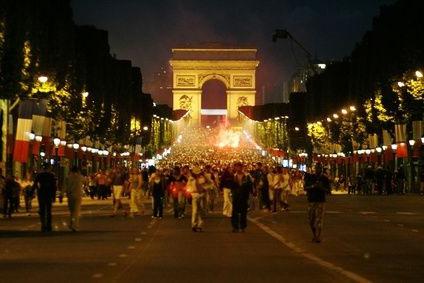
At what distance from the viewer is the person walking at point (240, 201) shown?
31500 mm

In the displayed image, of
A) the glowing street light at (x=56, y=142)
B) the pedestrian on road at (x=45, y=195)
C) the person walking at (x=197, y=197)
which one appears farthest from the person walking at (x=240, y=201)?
the glowing street light at (x=56, y=142)

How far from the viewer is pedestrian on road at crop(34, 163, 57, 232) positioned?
31.2m

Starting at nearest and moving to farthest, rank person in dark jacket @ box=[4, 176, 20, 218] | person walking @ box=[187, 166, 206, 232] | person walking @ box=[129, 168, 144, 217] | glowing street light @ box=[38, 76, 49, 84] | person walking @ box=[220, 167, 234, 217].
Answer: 1. person walking @ box=[187, 166, 206, 232]
2. person walking @ box=[220, 167, 234, 217]
3. person in dark jacket @ box=[4, 176, 20, 218]
4. person walking @ box=[129, 168, 144, 217]
5. glowing street light @ box=[38, 76, 49, 84]

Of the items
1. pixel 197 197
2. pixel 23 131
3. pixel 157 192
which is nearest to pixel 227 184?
pixel 197 197

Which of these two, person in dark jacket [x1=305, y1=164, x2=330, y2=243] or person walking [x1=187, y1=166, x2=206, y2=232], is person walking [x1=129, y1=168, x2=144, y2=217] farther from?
person in dark jacket [x1=305, y1=164, x2=330, y2=243]

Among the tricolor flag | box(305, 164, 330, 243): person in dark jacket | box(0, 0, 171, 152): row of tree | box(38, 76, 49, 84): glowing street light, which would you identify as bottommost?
box(305, 164, 330, 243): person in dark jacket

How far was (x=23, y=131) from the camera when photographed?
55.8 meters

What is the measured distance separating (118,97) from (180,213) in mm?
64564

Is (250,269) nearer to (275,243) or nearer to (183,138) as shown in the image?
(275,243)

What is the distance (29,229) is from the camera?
32.7 metres

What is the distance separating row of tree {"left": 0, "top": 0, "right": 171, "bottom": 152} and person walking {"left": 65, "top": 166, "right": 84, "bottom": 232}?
17129 mm

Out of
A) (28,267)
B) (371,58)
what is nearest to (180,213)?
(28,267)

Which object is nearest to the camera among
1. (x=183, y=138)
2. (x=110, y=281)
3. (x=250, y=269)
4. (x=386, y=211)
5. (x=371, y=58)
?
(x=110, y=281)

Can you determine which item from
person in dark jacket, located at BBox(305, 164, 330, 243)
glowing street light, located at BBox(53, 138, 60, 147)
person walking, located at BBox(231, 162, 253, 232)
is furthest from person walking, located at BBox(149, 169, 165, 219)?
glowing street light, located at BBox(53, 138, 60, 147)
